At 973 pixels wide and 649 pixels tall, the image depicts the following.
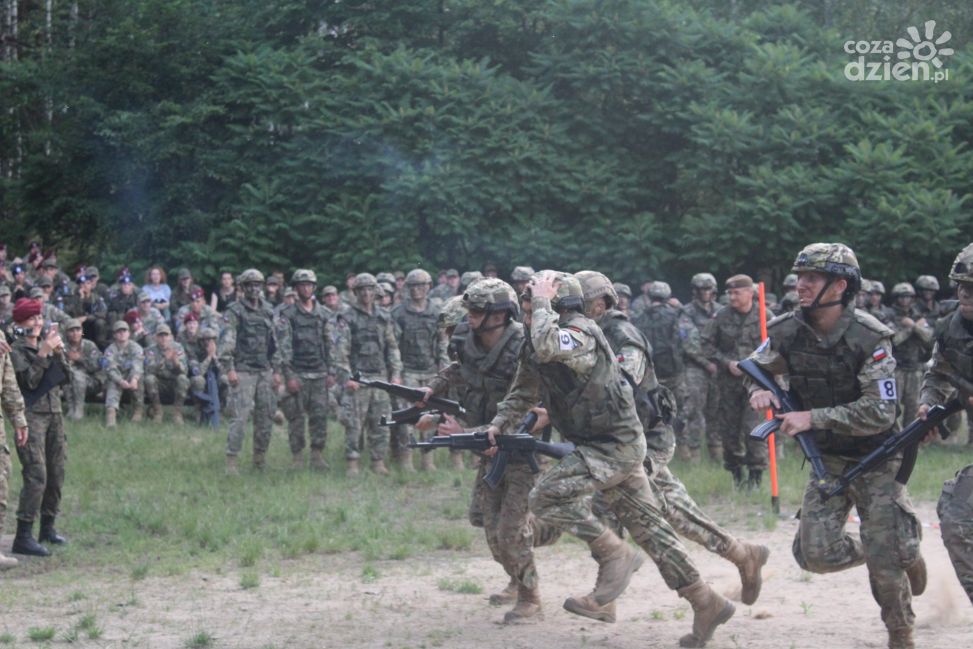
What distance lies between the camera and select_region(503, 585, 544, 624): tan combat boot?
866cm

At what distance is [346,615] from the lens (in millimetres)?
8836

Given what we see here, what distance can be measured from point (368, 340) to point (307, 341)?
0.71 m

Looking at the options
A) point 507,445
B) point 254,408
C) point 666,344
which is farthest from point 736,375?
point 507,445

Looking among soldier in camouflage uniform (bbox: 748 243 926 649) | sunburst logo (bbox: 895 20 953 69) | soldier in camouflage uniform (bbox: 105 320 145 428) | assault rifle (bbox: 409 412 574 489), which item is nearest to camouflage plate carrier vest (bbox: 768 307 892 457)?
soldier in camouflage uniform (bbox: 748 243 926 649)

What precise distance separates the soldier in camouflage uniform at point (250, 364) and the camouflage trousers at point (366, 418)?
869 mm

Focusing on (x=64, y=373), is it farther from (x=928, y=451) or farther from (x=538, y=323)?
(x=928, y=451)

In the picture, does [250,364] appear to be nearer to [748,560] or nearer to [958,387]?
[748,560]

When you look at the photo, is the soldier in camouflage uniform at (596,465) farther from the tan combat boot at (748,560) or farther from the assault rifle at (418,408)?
the assault rifle at (418,408)

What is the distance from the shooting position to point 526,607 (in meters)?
8.69

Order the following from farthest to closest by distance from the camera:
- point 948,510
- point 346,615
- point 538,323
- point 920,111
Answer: point 920,111 < point 346,615 < point 538,323 < point 948,510

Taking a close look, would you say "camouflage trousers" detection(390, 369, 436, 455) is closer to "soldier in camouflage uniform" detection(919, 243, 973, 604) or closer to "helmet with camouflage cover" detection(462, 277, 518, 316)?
"helmet with camouflage cover" detection(462, 277, 518, 316)

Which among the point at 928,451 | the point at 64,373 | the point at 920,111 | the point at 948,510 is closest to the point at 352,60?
the point at 920,111

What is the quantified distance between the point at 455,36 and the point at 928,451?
1209 centimetres

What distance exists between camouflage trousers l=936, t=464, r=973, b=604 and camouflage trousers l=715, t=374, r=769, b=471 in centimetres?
633
